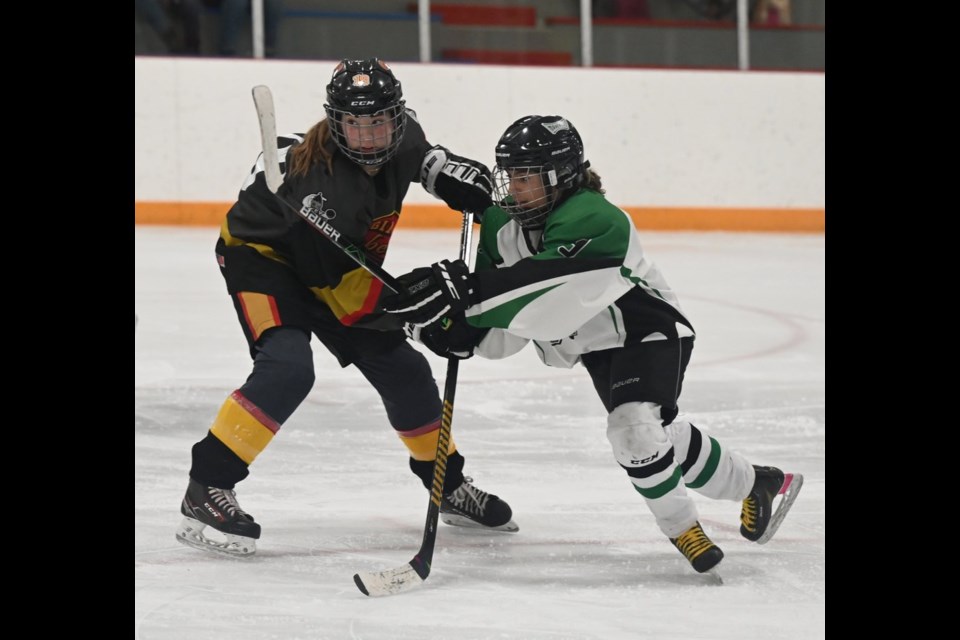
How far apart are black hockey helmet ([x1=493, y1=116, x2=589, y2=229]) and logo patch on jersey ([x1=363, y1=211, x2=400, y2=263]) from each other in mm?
307

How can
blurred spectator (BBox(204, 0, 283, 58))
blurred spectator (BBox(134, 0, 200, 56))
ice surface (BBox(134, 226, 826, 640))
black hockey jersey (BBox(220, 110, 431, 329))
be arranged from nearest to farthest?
ice surface (BBox(134, 226, 826, 640)) < black hockey jersey (BBox(220, 110, 431, 329)) < blurred spectator (BBox(134, 0, 200, 56)) < blurred spectator (BBox(204, 0, 283, 58))

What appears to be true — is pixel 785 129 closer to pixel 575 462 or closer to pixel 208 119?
pixel 208 119

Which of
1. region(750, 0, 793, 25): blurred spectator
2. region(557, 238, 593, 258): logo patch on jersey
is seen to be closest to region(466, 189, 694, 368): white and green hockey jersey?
region(557, 238, 593, 258): logo patch on jersey

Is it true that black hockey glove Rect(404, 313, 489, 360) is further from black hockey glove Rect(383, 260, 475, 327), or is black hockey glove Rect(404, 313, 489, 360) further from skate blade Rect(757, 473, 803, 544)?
skate blade Rect(757, 473, 803, 544)

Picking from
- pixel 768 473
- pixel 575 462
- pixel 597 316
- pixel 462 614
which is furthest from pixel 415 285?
pixel 575 462

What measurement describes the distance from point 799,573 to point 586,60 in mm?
5467

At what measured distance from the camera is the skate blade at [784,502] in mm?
2549

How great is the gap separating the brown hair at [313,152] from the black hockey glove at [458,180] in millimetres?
237

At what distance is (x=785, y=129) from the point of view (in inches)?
299

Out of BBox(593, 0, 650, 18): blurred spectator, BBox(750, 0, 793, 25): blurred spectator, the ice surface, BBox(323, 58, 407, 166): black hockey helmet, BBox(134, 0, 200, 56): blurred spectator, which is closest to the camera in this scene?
the ice surface

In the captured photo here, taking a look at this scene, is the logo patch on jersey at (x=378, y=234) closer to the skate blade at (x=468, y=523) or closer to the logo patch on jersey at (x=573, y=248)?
the logo patch on jersey at (x=573, y=248)

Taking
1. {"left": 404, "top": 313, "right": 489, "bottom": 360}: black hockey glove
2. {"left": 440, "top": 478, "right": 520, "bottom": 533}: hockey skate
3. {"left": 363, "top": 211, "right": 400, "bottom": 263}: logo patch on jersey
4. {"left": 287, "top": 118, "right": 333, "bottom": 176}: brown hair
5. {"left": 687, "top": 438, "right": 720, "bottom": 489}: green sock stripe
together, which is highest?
{"left": 287, "top": 118, "right": 333, "bottom": 176}: brown hair

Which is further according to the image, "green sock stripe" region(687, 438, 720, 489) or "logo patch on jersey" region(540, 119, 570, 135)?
"green sock stripe" region(687, 438, 720, 489)

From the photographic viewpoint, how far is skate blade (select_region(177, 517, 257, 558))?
Result: 96.3 inches
